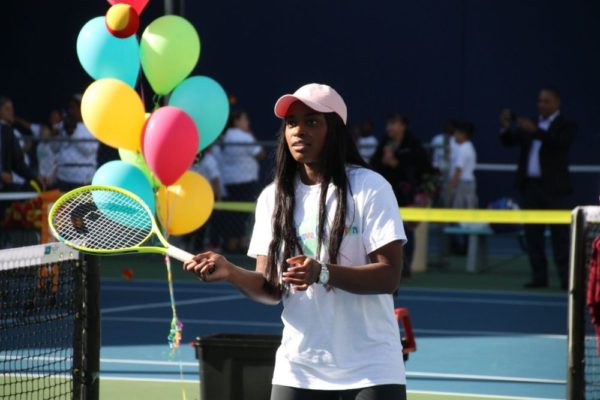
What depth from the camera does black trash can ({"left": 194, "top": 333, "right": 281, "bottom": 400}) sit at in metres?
6.14

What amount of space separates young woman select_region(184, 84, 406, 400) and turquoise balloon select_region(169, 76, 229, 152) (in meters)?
4.33

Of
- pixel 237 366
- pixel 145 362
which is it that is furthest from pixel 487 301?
pixel 237 366

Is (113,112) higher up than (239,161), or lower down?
higher up

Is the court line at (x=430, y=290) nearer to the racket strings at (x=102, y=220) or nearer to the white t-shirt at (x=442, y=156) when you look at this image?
the white t-shirt at (x=442, y=156)

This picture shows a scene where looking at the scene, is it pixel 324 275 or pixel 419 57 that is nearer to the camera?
pixel 324 275

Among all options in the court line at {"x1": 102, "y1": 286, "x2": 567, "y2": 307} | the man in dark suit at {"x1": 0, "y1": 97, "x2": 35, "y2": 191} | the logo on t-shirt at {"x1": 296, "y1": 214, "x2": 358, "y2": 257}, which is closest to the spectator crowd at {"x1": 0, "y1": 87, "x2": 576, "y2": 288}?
the man in dark suit at {"x1": 0, "y1": 97, "x2": 35, "y2": 191}

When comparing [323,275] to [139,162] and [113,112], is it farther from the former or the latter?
[139,162]

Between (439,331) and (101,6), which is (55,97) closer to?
(101,6)

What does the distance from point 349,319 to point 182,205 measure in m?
4.40

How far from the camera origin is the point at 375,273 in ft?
13.5

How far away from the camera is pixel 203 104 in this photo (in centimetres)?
870

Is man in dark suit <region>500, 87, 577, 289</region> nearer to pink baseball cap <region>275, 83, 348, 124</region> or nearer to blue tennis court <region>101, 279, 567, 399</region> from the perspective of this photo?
blue tennis court <region>101, 279, 567, 399</region>

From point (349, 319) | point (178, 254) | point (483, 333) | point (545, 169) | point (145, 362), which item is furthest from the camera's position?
point (545, 169)

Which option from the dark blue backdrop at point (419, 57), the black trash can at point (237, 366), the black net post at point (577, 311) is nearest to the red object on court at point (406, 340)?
the black trash can at point (237, 366)
